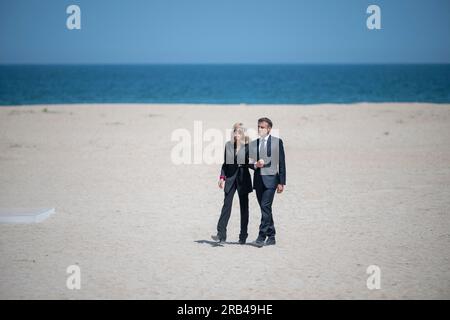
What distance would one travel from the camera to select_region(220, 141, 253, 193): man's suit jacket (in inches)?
294

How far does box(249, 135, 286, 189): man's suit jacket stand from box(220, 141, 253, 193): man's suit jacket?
10cm

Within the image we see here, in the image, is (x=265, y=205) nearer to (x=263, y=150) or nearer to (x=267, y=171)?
(x=267, y=171)

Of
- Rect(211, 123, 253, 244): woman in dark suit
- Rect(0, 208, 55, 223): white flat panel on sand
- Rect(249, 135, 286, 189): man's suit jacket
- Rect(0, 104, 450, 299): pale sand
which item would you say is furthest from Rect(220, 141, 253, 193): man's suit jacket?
Rect(0, 208, 55, 223): white flat panel on sand

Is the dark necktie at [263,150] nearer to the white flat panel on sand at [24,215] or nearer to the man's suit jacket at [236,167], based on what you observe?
the man's suit jacket at [236,167]

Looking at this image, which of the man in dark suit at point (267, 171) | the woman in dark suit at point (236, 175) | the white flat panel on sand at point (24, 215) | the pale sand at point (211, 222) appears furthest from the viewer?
the white flat panel on sand at point (24, 215)

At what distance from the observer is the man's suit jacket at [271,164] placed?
7316 mm

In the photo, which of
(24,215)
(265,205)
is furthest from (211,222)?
(24,215)

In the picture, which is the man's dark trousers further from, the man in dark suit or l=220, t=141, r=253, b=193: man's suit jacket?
l=220, t=141, r=253, b=193: man's suit jacket

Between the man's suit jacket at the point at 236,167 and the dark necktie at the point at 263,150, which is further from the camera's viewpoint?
the man's suit jacket at the point at 236,167

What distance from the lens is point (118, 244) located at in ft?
25.4

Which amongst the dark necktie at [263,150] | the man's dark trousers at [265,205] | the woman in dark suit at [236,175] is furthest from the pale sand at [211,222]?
the dark necktie at [263,150]

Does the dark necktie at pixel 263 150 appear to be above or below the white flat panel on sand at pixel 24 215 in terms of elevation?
above

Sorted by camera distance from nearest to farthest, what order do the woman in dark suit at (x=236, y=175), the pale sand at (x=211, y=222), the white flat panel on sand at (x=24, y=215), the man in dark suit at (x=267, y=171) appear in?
1. the pale sand at (x=211, y=222)
2. the man in dark suit at (x=267, y=171)
3. the woman in dark suit at (x=236, y=175)
4. the white flat panel on sand at (x=24, y=215)
